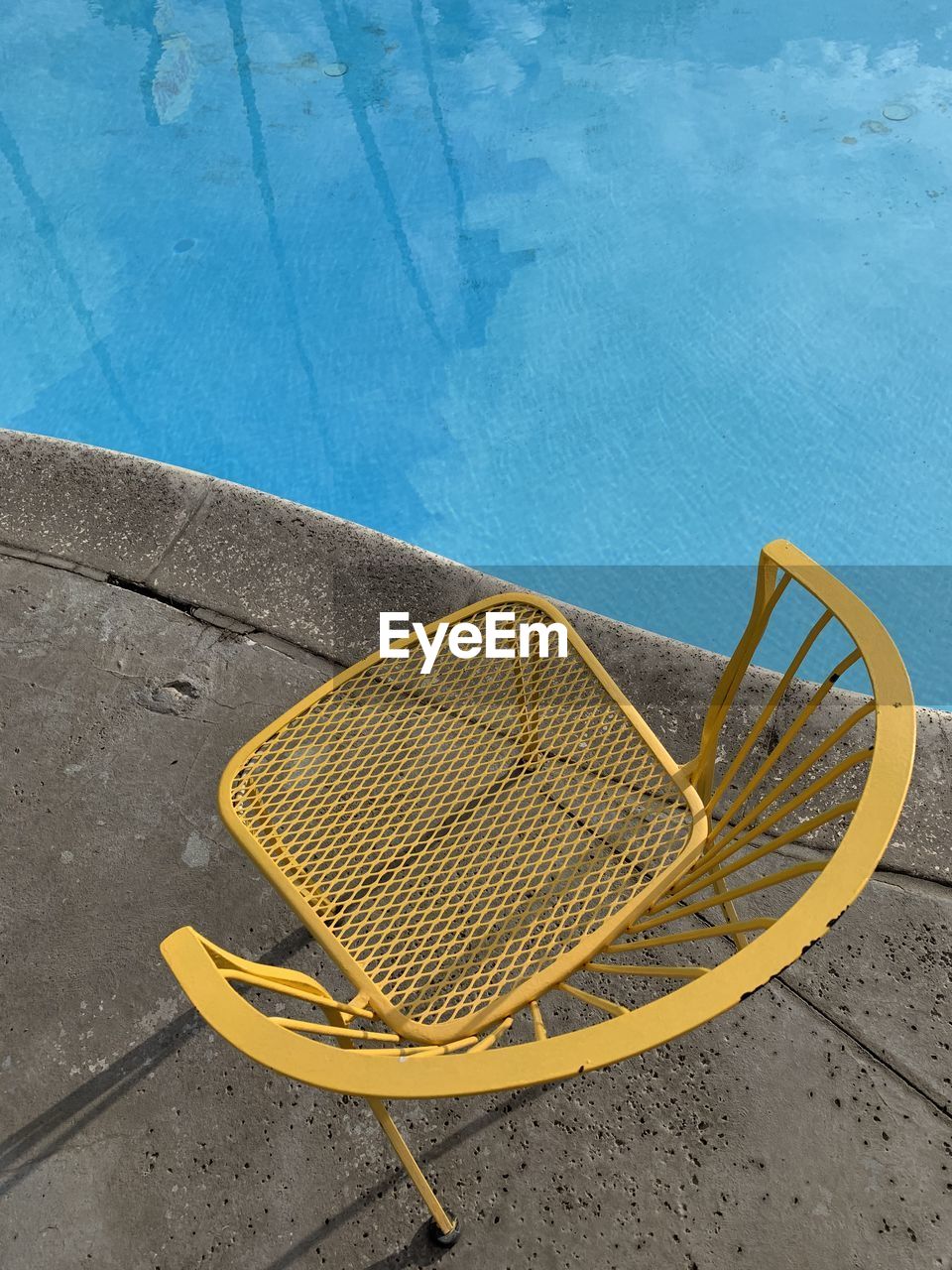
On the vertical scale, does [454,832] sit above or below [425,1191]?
above

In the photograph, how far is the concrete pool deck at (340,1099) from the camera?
133 cm

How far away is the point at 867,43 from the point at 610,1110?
550 centimetres

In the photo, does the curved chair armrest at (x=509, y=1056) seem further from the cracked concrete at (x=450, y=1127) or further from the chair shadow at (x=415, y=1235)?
the cracked concrete at (x=450, y=1127)

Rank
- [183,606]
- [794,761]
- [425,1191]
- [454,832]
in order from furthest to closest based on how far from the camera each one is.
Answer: [183,606], [794,761], [454,832], [425,1191]

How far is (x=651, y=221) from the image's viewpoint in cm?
423

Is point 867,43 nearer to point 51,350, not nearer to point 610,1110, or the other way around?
point 51,350

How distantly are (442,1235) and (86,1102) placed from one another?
0.61m

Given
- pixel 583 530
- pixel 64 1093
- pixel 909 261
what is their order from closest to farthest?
pixel 64 1093, pixel 583 530, pixel 909 261

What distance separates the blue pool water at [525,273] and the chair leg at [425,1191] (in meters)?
2.07

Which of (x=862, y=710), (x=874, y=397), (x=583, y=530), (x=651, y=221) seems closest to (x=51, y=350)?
(x=583, y=530)

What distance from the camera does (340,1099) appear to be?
146 cm

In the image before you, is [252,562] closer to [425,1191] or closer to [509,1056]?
[425,1191]

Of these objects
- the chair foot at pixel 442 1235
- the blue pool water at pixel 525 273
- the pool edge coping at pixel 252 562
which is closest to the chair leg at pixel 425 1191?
the chair foot at pixel 442 1235

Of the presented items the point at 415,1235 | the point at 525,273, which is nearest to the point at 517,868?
the point at 415,1235
